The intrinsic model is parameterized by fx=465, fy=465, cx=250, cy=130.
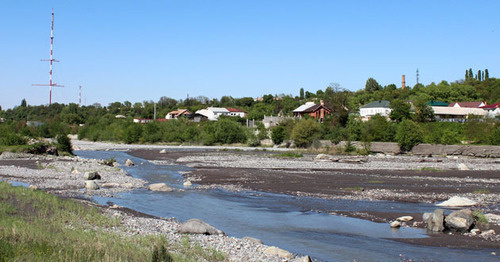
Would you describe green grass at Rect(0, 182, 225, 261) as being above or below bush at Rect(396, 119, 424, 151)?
below

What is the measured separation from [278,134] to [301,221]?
7024cm

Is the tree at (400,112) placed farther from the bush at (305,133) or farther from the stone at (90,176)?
the stone at (90,176)

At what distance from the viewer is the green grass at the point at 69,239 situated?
11.8 m

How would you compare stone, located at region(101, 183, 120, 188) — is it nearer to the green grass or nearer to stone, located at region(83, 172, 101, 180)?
stone, located at region(83, 172, 101, 180)

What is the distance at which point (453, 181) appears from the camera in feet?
116

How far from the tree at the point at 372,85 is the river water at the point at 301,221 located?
141345 millimetres

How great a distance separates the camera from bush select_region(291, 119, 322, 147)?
3314 inches

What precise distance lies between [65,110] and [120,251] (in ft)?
655

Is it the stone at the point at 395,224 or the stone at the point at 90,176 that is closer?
the stone at the point at 395,224

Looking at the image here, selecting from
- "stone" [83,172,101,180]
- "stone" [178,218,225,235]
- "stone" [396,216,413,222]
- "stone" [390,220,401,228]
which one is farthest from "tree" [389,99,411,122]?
"stone" [178,218,225,235]

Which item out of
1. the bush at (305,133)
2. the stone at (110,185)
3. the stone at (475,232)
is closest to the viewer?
the stone at (475,232)

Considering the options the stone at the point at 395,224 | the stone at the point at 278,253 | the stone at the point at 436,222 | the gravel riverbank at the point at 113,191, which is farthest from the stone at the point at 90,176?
the stone at the point at 436,222

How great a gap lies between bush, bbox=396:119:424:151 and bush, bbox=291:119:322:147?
15835mm

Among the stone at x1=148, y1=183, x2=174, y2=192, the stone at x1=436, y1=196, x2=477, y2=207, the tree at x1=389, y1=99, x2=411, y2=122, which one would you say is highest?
the tree at x1=389, y1=99, x2=411, y2=122
